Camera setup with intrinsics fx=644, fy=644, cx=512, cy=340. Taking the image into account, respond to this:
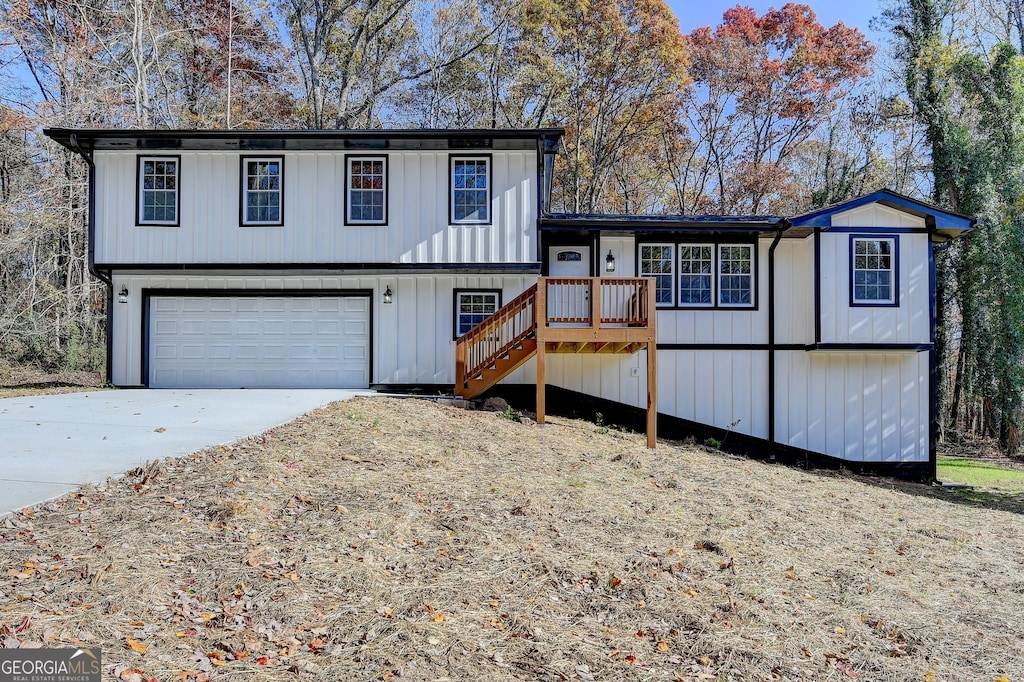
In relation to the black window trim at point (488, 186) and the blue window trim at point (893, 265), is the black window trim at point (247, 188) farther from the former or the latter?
the blue window trim at point (893, 265)

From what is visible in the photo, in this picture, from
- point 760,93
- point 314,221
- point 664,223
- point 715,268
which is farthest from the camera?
point 760,93

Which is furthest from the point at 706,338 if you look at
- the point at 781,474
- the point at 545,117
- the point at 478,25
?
the point at 478,25

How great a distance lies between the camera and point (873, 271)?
13.1m

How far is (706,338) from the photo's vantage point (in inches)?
532

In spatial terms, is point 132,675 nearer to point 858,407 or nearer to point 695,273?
point 695,273

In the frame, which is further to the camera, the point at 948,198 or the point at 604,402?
the point at 948,198

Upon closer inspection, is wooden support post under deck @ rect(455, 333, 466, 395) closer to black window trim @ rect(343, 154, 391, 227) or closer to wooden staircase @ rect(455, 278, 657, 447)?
wooden staircase @ rect(455, 278, 657, 447)

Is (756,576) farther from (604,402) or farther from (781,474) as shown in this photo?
(604,402)

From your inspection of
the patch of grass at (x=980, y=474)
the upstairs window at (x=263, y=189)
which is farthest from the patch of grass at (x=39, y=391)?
the patch of grass at (x=980, y=474)

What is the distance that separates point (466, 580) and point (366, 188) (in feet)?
34.2

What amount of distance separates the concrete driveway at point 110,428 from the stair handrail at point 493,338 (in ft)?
7.54

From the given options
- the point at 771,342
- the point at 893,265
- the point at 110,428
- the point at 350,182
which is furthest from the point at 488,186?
the point at 893,265

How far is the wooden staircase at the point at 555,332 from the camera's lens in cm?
1082

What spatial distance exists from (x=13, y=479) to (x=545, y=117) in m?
21.3
